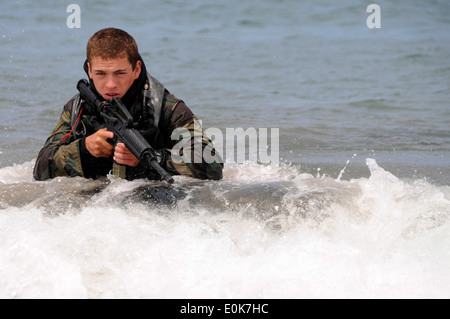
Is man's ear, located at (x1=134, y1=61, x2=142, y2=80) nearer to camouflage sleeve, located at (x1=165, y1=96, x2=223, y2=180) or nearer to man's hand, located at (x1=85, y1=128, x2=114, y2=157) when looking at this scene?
camouflage sleeve, located at (x1=165, y1=96, x2=223, y2=180)

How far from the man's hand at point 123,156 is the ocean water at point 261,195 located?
252 mm

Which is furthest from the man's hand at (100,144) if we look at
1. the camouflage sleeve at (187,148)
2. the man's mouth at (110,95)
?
the camouflage sleeve at (187,148)

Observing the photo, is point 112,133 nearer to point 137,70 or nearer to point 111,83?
point 111,83

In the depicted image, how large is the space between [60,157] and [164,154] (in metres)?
0.67

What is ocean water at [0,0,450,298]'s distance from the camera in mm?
3234

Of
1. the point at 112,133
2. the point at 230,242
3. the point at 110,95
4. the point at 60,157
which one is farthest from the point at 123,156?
the point at 230,242

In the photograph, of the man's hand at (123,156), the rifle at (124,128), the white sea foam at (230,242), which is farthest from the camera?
the man's hand at (123,156)

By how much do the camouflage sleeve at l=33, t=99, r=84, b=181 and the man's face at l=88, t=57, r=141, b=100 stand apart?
1.17 feet

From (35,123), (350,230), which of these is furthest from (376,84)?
(350,230)

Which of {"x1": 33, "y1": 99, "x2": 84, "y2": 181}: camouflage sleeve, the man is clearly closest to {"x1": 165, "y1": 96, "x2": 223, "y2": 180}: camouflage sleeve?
the man

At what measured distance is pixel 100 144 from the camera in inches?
155

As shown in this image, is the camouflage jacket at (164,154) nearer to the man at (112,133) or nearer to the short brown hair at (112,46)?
the man at (112,133)

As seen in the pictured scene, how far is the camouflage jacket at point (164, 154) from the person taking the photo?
13.8 feet
